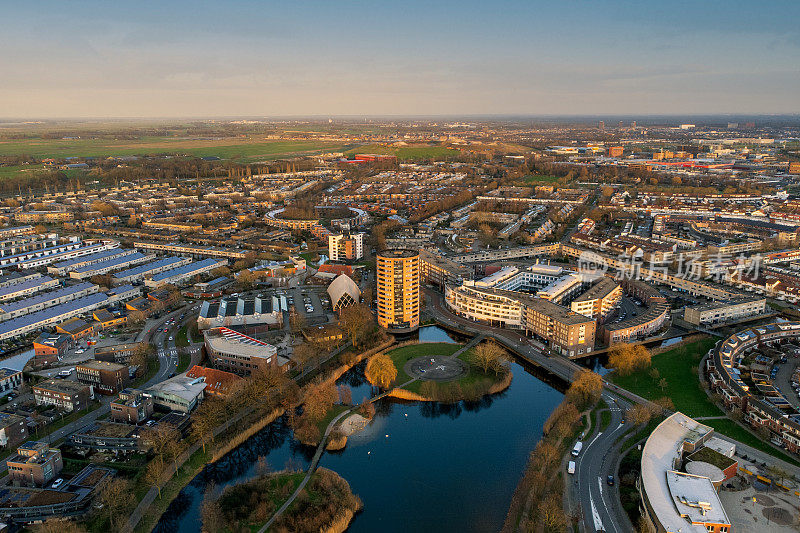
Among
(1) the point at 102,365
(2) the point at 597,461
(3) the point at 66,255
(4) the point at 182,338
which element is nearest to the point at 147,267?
(3) the point at 66,255

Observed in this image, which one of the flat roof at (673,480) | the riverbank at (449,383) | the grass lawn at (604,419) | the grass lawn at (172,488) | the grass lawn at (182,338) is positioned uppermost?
the flat roof at (673,480)

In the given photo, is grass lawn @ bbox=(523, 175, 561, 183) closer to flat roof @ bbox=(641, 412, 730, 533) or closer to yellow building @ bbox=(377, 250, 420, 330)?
yellow building @ bbox=(377, 250, 420, 330)

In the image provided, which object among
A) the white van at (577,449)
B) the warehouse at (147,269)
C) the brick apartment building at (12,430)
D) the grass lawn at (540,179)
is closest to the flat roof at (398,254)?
the white van at (577,449)

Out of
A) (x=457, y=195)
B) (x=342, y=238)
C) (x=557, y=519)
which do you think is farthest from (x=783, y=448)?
(x=457, y=195)

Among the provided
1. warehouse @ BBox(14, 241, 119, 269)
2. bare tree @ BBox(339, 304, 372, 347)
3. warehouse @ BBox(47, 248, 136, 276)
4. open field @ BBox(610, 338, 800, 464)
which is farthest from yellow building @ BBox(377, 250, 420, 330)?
warehouse @ BBox(14, 241, 119, 269)

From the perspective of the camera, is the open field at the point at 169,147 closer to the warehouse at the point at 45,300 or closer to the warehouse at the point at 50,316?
the warehouse at the point at 45,300

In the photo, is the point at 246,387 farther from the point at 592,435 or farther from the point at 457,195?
the point at 457,195

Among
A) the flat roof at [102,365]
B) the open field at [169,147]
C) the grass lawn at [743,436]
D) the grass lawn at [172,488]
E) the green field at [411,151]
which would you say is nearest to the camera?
the grass lawn at [172,488]

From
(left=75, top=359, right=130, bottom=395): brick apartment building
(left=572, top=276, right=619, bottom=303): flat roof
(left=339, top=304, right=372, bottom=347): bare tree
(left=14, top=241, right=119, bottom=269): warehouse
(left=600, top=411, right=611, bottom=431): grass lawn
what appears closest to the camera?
(left=600, top=411, right=611, bottom=431): grass lawn
